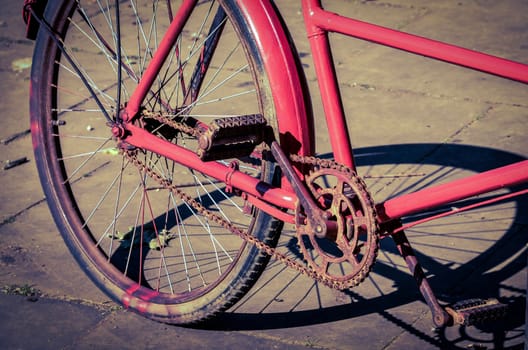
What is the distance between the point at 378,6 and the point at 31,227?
3.18m

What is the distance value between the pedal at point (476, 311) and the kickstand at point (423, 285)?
0.11ft

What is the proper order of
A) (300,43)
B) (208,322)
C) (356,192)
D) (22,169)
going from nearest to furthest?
(356,192) → (208,322) → (22,169) → (300,43)

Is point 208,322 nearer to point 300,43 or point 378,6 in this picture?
point 300,43

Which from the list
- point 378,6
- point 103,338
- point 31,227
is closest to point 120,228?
point 31,227

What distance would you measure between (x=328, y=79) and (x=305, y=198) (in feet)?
1.26

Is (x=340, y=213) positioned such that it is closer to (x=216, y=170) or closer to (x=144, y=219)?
(x=216, y=170)

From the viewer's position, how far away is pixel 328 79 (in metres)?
2.87

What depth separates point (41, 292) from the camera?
3598 mm

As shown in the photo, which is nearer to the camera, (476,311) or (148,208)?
(476,311)

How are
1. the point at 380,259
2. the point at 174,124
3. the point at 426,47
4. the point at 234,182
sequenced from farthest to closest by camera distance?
the point at 380,259 < the point at 174,124 < the point at 234,182 < the point at 426,47

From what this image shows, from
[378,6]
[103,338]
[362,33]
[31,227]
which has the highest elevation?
[378,6]

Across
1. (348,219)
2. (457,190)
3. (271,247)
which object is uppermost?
(457,190)

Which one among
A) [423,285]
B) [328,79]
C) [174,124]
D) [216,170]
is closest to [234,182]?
[216,170]

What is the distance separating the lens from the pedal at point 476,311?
2801 millimetres
